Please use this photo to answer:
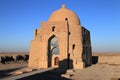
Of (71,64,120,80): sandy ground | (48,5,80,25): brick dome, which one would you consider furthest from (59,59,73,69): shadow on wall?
(48,5,80,25): brick dome

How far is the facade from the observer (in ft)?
95.6

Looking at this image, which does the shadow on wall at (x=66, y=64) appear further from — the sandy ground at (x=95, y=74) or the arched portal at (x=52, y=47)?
the sandy ground at (x=95, y=74)

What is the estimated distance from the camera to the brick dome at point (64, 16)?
1261 inches

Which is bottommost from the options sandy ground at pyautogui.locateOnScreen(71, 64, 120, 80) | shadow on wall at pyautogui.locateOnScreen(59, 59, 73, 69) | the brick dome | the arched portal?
sandy ground at pyautogui.locateOnScreen(71, 64, 120, 80)

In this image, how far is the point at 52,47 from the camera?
31109 mm

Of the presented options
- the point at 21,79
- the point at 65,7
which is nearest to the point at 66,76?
the point at 21,79

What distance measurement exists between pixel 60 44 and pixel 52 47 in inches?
79.2

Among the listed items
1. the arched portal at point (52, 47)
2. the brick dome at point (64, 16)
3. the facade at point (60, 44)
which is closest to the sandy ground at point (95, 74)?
the facade at point (60, 44)

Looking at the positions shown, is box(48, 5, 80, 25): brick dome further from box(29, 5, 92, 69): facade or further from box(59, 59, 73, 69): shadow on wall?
box(59, 59, 73, 69): shadow on wall

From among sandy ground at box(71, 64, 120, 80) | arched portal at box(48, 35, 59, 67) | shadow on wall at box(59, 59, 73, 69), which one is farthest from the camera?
arched portal at box(48, 35, 59, 67)

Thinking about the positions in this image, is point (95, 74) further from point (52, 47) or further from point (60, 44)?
point (52, 47)

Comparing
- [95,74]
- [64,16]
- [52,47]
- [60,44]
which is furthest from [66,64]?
[64,16]

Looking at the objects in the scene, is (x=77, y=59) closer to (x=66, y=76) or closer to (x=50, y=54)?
(x=50, y=54)

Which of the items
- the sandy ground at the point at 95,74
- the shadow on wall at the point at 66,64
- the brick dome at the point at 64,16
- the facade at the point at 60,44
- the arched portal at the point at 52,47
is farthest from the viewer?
the brick dome at the point at 64,16
